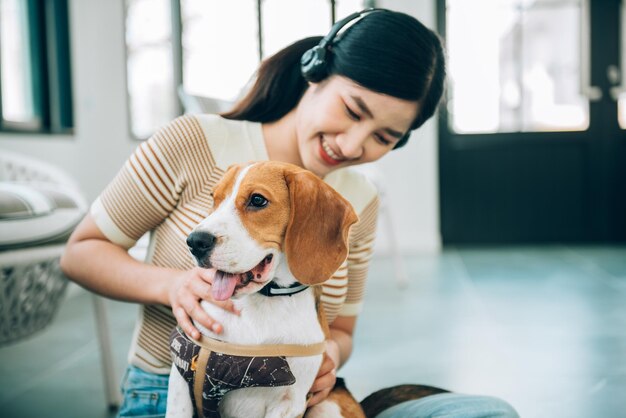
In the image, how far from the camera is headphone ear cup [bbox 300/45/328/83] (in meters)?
1.14

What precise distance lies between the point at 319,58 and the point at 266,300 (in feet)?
1.61

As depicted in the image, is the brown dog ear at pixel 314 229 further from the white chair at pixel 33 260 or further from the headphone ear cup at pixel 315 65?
the white chair at pixel 33 260

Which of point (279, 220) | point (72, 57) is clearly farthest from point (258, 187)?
point (72, 57)

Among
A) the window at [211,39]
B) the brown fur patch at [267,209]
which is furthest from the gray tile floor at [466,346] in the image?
the window at [211,39]

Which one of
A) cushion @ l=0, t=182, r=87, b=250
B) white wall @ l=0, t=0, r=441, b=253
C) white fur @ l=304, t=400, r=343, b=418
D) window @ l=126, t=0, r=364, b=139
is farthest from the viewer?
window @ l=126, t=0, r=364, b=139

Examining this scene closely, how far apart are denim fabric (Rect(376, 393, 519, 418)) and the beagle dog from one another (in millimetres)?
302

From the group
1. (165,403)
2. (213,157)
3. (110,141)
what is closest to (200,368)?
(165,403)

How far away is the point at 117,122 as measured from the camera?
4.28 metres

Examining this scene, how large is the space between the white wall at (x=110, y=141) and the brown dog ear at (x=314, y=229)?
2440mm

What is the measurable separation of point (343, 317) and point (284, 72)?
1.71 ft

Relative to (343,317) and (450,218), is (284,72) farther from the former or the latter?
(450,218)

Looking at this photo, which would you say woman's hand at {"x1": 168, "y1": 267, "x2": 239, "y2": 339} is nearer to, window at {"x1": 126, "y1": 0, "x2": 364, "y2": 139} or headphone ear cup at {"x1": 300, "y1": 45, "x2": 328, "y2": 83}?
headphone ear cup at {"x1": 300, "y1": 45, "x2": 328, "y2": 83}

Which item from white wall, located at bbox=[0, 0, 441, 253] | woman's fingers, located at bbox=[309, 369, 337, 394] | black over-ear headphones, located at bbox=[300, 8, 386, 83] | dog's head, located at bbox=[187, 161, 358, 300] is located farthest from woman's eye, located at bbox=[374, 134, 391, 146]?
white wall, located at bbox=[0, 0, 441, 253]

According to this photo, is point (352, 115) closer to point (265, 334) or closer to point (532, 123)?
point (265, 334)
